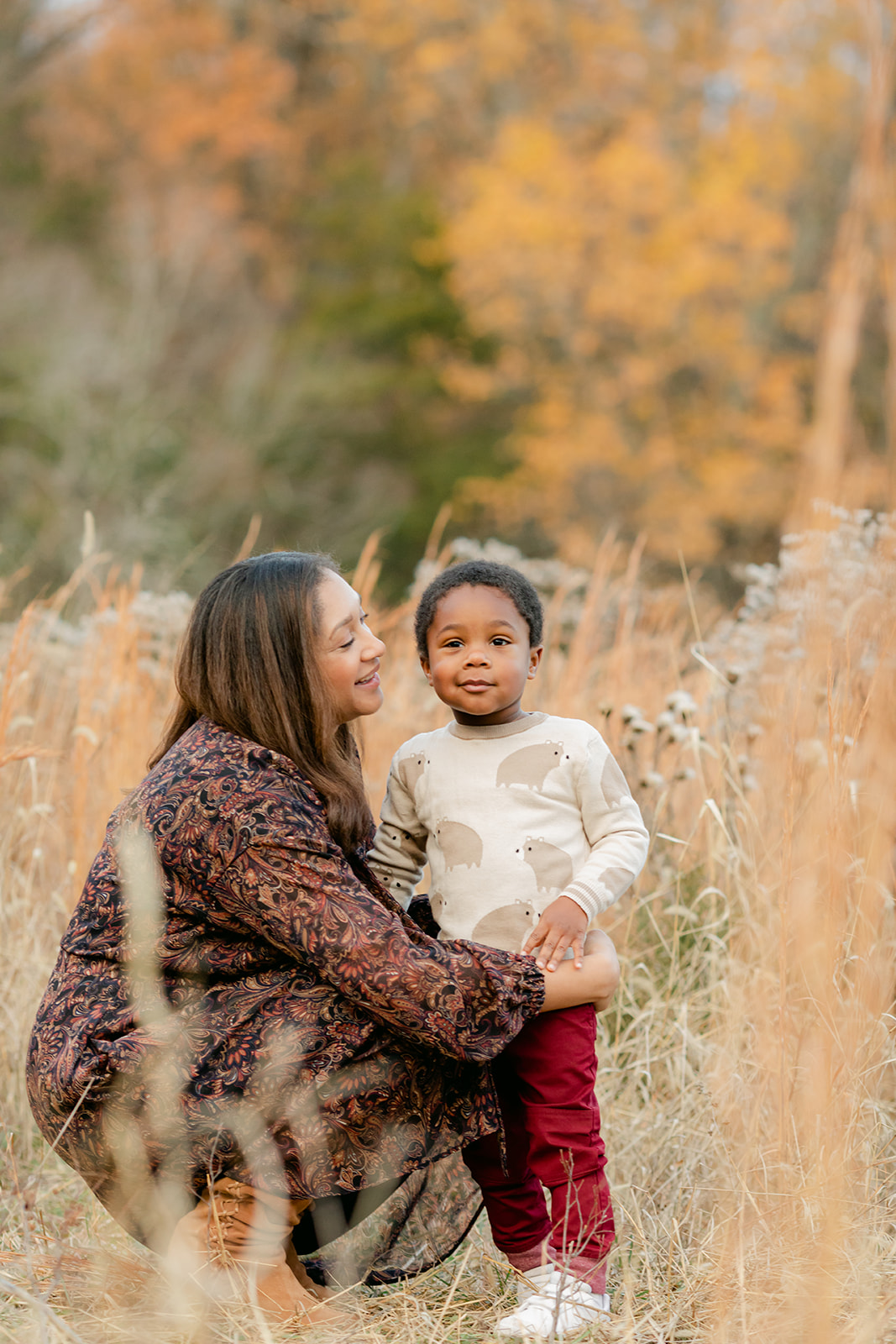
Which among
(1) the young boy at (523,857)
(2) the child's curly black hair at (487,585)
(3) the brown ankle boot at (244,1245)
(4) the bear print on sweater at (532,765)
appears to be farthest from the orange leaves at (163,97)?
(3) the brown ankle boot at (244,1245)

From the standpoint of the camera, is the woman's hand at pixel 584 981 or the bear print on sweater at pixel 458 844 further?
the bear print on sweater at pixel 458 844

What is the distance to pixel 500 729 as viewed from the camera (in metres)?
2.18

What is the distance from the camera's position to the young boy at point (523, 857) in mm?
1988

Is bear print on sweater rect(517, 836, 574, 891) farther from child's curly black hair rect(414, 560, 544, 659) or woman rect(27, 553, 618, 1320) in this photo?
child's curly black hair rect(414, 560, 544, 659)

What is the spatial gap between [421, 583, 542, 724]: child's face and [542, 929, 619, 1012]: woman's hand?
419mm

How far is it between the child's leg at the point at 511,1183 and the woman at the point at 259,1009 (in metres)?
0.13

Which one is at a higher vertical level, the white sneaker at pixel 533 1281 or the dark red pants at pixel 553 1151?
the dark red pants at pixel 553 1151

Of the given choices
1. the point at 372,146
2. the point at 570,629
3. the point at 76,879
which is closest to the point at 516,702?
the point at 76,879

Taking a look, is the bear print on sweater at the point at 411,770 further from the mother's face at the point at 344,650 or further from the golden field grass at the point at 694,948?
the golden field grass at the point at 694,948

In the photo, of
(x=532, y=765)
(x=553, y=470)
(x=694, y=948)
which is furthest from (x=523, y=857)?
(x=553, y=470)

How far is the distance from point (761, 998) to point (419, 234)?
1592 centimetres

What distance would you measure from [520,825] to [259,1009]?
49cm

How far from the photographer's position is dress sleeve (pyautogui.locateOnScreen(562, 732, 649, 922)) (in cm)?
200

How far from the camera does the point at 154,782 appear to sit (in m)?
1.97
